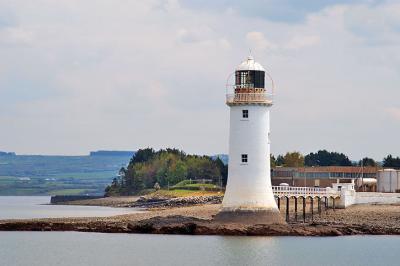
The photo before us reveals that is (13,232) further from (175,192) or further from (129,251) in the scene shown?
(175,192)

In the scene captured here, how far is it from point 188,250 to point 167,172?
10651cm

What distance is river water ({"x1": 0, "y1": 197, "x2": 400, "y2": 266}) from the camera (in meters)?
56.6

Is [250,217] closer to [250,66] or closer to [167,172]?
[250,66]

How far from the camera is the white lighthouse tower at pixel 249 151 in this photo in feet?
219

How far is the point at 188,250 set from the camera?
60.1m

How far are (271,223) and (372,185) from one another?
36874 millimetres

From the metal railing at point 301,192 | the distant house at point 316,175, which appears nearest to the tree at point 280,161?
the distant house at point 316,175

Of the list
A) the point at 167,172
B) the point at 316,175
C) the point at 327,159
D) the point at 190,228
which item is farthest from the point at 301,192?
the point at 327,159

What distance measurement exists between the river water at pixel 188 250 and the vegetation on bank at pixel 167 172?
82014mm

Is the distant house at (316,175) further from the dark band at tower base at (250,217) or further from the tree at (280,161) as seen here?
the dark band at tower base at (250,217)

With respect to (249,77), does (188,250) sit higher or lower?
lower

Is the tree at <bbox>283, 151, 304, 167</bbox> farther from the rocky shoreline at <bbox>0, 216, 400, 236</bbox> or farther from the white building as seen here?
A: the rocky shoreline at <bbox>0, 216, 400, 236</bbox>

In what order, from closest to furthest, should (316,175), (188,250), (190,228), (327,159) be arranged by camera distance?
(188,250)
(190,228)
(316,175)
(327,159)

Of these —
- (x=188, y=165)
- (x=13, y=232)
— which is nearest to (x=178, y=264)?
(x=13, y=232)
